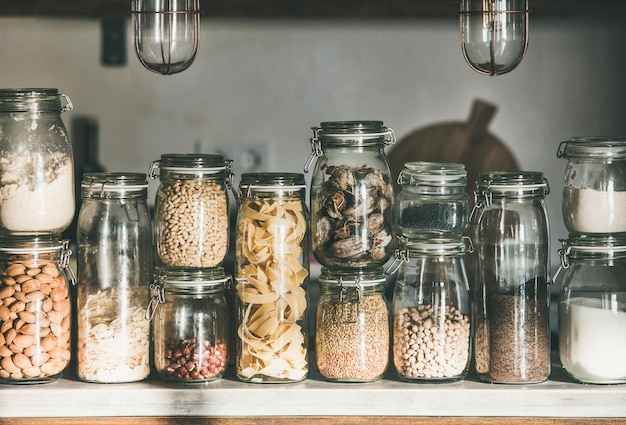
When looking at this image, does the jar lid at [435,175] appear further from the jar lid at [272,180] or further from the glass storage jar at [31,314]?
the glass storage jar at [31,314]

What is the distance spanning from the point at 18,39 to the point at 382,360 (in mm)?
2489

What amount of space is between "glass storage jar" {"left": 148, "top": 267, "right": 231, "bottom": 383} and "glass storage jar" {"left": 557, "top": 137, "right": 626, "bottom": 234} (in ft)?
1.74

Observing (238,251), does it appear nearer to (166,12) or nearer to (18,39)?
(166,12)

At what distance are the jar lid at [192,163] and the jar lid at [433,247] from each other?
1.00ft

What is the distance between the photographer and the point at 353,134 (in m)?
1.29

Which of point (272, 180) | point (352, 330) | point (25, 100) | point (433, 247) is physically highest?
point (25, 100)

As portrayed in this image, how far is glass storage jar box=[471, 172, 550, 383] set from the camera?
125 centimetres

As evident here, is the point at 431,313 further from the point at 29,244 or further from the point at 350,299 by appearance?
the point at 29,244

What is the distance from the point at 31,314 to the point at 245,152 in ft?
6.83

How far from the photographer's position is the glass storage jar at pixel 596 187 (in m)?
1.25

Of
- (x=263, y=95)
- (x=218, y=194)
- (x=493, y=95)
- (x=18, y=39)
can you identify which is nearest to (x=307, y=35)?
(x=263, y=95)

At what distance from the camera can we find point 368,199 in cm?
126

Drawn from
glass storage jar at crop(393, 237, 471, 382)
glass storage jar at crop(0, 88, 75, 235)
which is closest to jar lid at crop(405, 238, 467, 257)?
glass storage jar at crop(393, 237, 471, 382)

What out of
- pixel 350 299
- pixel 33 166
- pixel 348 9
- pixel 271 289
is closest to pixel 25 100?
pixel 33 166
